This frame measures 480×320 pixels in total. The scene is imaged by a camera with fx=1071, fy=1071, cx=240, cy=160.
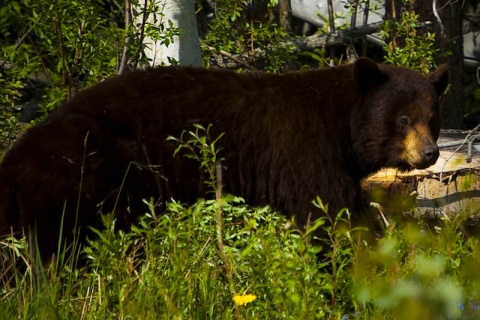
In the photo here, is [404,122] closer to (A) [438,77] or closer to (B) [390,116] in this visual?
(B) [390,116]

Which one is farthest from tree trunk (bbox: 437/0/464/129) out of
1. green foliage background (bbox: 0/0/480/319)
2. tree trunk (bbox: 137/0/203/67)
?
green foliage background (bbox: 0/0/480/319)

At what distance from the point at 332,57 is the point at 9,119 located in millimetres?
3863

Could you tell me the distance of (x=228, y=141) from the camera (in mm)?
6391

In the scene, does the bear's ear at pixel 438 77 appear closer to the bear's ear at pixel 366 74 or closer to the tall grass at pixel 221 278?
the bear's ear at pixel 366 74

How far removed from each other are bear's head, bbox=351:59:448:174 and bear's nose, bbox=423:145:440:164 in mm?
102

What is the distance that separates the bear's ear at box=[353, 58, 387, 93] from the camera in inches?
257

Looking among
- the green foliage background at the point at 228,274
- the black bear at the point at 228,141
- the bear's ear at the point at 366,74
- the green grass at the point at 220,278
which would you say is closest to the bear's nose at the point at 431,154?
the black bear at the point at 228,141

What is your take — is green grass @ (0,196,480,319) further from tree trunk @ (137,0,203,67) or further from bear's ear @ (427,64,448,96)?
tree trunk @ (137,0,203,67)

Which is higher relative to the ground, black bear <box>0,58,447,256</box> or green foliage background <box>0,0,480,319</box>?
black bear <box>0,58,447,256</box>

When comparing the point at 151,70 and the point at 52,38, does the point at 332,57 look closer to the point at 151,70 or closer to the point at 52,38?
the point at 52,38

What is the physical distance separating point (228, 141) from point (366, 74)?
97cm

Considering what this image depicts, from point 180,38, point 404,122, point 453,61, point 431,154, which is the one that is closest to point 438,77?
point 404,122

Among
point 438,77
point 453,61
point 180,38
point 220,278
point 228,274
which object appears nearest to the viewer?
point 228,274

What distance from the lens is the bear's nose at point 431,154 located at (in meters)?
6.40
